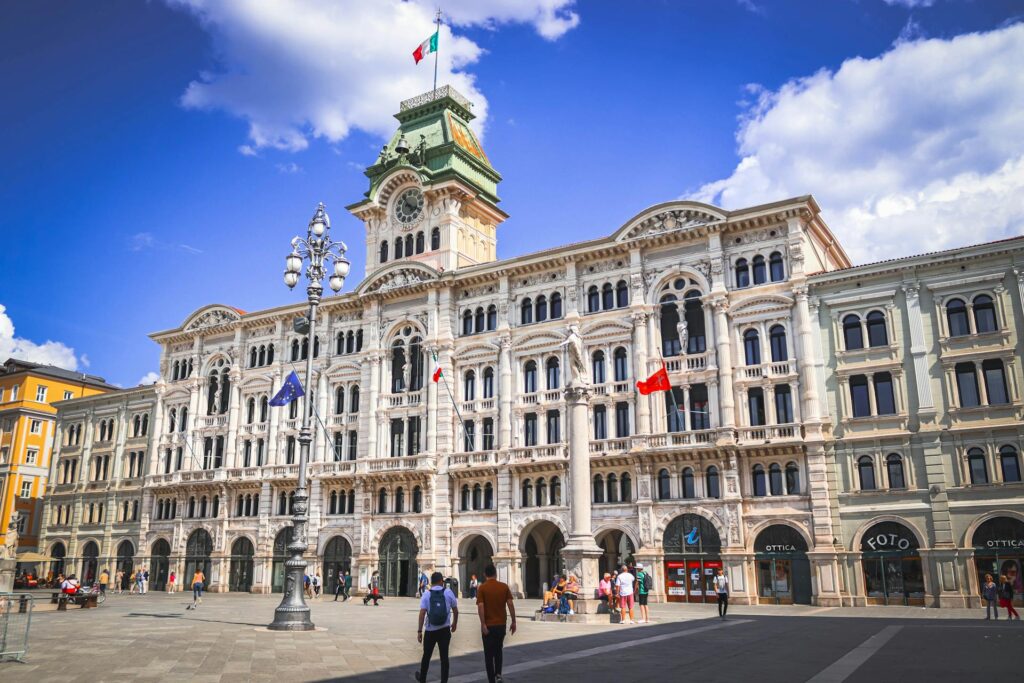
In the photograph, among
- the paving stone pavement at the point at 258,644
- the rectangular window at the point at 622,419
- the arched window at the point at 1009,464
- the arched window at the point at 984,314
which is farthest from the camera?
the rectangular window at the point at 622,419

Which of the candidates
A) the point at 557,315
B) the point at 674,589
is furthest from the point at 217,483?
the point at 674,589

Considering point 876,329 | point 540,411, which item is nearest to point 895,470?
point 876,329

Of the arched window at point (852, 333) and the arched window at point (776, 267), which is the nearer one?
the arched window at point (852, 333)

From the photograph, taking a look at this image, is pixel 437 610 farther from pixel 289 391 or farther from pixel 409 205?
pixel 409 205

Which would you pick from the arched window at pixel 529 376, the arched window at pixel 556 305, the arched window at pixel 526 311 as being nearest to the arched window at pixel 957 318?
the arched window at pixel 556 305

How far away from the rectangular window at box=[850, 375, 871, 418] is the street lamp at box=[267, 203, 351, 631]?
25.7m

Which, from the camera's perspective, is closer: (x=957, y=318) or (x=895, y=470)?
(x=895, y=470)

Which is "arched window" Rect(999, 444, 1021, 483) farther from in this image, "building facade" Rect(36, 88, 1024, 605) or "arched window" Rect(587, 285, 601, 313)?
"arched window" Rect(587, 285, 601, 313)

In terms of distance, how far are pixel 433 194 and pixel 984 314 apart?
3410cm

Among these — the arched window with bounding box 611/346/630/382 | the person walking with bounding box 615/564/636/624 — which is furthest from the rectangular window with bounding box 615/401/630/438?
the person walking with bounding box 615/564/636/624

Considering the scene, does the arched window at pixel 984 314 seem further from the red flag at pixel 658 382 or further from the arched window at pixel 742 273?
the red flag at pixel 658 382

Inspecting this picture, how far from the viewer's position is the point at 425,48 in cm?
5803

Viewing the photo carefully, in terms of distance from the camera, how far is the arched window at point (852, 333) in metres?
41.3

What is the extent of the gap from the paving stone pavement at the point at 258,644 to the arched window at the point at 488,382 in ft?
61.0
